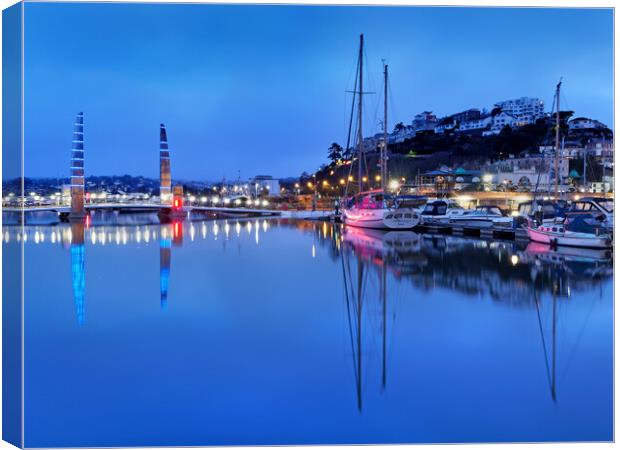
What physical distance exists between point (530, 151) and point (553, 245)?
136 ft

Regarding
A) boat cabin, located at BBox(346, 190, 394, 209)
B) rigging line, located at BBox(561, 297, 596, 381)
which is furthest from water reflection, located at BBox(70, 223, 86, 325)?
boat cabin, located at BBox(346, 190, 394, 209)

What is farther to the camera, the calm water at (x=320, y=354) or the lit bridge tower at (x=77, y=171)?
the lit bridge tower at (x=77, y=171)

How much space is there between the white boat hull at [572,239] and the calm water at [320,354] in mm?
1986

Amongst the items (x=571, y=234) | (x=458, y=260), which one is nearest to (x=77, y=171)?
(x=458, y=260)

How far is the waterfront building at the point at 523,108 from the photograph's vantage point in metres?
71.9

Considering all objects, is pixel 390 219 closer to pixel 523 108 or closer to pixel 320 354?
pixel 320 354

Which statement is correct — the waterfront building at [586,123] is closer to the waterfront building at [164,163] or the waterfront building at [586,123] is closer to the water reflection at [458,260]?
the water reflection at [458,260]

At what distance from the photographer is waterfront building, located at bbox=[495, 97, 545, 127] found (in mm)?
71875

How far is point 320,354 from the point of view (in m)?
5.30

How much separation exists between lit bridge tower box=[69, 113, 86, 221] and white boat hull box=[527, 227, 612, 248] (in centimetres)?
2447

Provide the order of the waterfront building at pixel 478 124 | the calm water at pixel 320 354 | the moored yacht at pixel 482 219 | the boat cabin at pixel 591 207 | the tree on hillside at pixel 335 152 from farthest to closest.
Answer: the waterfront building at pixel 478 124 < the tree on hillside at pixel 335 152 < the moored yacht at pixel 482 219 < the boat cabin at pixel 591 207 < the calm water at pixel 320 354

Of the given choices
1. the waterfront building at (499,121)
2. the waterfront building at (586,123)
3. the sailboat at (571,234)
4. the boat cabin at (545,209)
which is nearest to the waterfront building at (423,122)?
the waterfront building at (499,121)

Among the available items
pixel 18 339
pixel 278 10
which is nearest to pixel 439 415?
pixel 18 339

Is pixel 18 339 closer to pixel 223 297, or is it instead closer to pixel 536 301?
pixel 223 297
